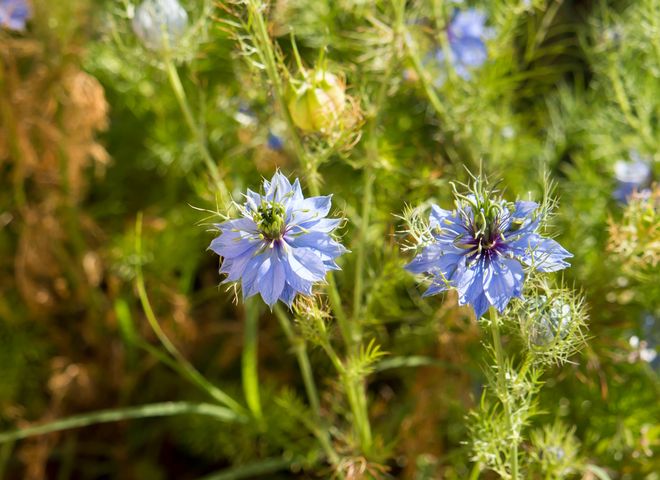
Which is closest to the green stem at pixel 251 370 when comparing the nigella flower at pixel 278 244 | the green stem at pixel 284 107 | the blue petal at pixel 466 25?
the green stem at pixel 284 107

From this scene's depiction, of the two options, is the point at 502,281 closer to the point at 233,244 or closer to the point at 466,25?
the point at 233,244

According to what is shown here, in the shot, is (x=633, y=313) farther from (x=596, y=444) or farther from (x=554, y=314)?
(x=554, y=314)

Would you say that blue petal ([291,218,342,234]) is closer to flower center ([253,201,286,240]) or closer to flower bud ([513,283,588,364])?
flower center ([253,201,286,240])

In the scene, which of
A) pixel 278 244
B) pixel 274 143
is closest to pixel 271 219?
pixel 278 244

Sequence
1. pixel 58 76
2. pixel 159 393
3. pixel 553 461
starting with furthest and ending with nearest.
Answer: pixel 159 393, pixel 58 76, pixel 553 461

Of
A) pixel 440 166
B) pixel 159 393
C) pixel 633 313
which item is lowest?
pixel 159 393

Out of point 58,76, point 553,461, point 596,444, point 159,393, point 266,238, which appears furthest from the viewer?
point 159,393

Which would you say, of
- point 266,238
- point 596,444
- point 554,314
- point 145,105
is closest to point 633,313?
point 596,444
